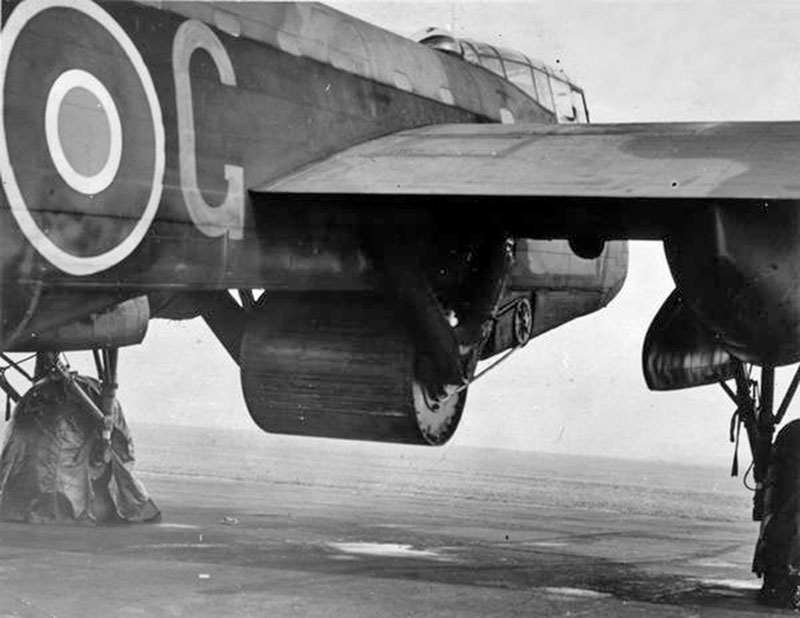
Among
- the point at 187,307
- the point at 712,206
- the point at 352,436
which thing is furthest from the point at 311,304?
the point at 712,206

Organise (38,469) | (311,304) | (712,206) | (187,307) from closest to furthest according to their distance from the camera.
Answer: (712,206), (311,304), (187,307), (38,469)

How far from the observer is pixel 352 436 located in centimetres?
1037

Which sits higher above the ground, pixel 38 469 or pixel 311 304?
pixel 311 304

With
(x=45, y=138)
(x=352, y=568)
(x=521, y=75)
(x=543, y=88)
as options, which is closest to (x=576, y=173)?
(x=45, y=138)

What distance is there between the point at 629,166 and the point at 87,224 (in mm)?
3409

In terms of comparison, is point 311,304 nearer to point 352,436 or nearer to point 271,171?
point 352,436

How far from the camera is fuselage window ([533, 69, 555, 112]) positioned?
1413 centimetres

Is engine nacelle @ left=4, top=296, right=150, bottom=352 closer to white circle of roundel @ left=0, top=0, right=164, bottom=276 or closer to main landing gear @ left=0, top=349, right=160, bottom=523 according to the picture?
main landing gear @ left=0, top=349, right=160, bottom=523

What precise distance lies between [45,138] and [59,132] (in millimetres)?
116

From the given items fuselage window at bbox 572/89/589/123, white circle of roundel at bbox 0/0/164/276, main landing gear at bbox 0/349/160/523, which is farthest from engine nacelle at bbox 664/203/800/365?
main landing gear at bbox 0/349/160/523

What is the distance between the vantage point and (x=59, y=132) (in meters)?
6.79

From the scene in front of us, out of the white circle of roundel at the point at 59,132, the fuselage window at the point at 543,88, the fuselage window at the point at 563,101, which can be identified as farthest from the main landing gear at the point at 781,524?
the white circle of roundel at the point at 59,132

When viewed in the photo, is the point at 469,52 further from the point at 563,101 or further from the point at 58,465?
the point at 58,465

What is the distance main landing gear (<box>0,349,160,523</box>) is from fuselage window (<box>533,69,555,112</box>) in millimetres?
5407
